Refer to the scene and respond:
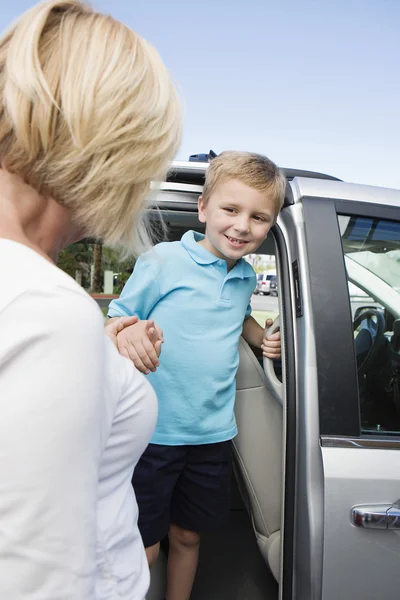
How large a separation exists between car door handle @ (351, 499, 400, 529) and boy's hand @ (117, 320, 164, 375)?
26.0 inches

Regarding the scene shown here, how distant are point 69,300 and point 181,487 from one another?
1.37 m

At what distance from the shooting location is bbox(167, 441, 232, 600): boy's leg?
1709mm

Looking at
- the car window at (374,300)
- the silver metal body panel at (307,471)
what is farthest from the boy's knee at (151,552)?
the car window at (374,300)

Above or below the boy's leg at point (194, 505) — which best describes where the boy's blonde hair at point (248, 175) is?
above

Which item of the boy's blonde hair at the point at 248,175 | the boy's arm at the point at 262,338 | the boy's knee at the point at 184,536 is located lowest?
the boy's knee at the point at 184,536

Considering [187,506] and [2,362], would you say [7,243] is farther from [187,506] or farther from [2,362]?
[187,506]

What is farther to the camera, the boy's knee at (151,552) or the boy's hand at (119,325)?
the boy's knee at (151,552)

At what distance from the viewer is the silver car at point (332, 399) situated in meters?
1.30

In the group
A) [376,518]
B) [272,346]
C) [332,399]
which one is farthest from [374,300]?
[376,518]

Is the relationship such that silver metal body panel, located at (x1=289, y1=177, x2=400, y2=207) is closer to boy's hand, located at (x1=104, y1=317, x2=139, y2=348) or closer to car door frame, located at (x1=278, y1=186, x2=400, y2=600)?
car door frame, located at (x1=278, y1=186, x2=400, y2=600)

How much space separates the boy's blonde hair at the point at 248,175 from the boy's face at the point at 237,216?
16mm

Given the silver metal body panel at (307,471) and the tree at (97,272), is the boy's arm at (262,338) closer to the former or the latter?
the silver metal body panel at (307,471)

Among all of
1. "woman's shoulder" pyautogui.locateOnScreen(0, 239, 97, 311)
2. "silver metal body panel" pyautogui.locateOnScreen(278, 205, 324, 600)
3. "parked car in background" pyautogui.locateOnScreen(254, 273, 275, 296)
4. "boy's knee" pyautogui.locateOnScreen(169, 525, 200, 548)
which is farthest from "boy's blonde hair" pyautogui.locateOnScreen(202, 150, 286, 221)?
"parked car in background" pyautogui.locateOnScreen(254, 273, 275, 296)

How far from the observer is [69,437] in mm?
532
